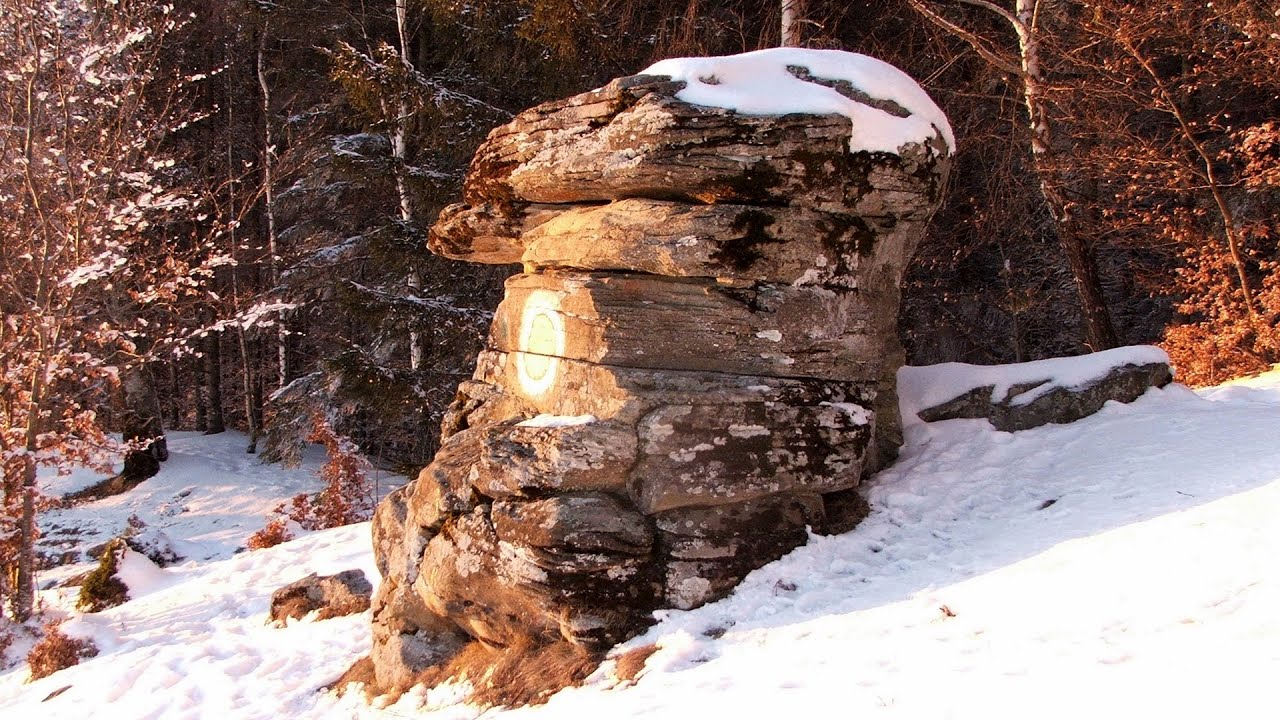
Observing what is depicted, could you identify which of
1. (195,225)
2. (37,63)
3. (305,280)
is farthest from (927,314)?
(195,225)

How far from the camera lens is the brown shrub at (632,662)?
445 cm

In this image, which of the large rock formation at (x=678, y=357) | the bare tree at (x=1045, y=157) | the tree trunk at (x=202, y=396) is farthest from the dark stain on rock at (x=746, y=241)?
the tree trunk at (x=202, y=396)

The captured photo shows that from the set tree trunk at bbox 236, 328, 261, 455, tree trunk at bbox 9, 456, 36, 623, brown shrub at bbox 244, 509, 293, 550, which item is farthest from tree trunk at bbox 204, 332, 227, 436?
tree trunk at bbox 9, 456, 36, 623

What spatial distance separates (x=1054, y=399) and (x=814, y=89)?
3.42 meters

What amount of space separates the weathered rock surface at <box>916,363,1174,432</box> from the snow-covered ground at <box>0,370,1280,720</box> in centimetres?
14

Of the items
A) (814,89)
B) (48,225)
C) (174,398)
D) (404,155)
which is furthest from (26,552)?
(174,398)

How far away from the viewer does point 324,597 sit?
290 inches

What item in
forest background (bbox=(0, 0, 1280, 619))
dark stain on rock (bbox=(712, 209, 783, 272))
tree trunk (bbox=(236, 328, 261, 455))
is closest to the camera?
dark stain on rock (bbox=(712, 209, 783, 272))

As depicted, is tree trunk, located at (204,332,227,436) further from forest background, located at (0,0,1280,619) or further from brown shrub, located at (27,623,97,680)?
brown shrub, located at (27,623,97,680)

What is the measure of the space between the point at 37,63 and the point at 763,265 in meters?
7.74

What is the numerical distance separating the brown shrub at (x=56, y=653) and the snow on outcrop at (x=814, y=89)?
24.0 ft

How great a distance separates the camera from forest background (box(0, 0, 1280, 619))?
8891 millimetres

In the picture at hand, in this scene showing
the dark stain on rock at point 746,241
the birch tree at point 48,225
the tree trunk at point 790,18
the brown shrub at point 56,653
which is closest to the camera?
the dark stain on rock at point 746,241

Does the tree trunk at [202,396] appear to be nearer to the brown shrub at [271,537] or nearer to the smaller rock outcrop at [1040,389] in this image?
the brown shrub at [271,537]
